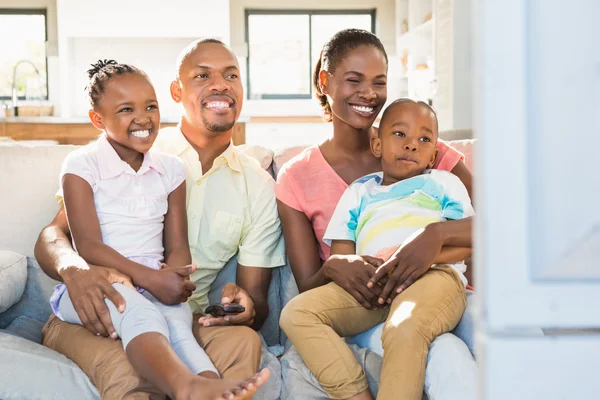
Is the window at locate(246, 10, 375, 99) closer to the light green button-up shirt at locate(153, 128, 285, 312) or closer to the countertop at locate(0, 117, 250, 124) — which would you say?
the countertop at locate(0, 117, 250, 124)

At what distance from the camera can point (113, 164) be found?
1.76m

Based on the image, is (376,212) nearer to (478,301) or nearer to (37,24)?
(478,301)

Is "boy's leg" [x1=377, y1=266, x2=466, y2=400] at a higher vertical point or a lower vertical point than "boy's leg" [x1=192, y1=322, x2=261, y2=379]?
higher

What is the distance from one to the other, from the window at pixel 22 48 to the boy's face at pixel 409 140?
5609 mm

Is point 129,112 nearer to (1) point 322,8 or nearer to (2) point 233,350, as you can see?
A: (2) point 233,350

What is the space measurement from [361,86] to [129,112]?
61 cm

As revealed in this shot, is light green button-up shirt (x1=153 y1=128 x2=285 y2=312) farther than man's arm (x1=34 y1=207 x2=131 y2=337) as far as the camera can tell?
Yes

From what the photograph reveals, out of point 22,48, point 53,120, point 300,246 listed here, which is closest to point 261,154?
point 300,246

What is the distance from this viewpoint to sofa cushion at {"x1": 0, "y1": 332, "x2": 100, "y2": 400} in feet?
4.68

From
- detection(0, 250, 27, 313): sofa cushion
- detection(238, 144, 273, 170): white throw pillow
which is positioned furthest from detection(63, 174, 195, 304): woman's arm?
detection(238, 144, 273, 170): white throw pillow

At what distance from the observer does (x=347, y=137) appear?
1.96 metres

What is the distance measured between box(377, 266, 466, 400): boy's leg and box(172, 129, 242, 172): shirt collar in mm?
657

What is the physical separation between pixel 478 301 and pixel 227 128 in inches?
60.4

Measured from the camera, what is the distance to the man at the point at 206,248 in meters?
1.51
